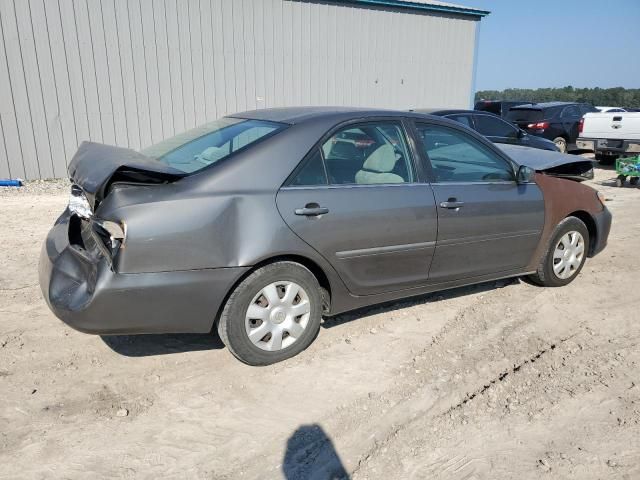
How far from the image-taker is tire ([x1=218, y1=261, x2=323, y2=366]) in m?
3.20

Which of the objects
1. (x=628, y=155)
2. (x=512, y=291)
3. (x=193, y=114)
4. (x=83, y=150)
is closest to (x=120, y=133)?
(x=193, y=114)

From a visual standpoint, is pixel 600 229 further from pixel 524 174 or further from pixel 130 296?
pixel 130 296

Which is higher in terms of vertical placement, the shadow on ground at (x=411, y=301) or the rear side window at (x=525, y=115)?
the rear side window at (x=525, y=115)

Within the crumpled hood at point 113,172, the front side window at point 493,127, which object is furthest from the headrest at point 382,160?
the front side window at point 493,127

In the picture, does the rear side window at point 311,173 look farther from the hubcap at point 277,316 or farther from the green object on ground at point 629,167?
the green object on ground at point 629,167

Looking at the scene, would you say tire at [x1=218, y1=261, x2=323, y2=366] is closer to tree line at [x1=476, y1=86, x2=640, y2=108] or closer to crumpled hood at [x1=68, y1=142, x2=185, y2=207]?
crumpled hood at [x1=68, y1=142, x2=185, y2=207]

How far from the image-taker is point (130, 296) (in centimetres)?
290

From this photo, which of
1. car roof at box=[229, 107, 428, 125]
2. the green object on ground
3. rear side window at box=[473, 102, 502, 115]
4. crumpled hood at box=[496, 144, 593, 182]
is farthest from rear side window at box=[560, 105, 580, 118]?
car roof at box=[229, 107, 428, 125]

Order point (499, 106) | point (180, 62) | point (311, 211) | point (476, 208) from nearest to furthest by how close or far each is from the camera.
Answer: point (311, 211) → point (476, 208) → point (180, 62) → point (499, 106)

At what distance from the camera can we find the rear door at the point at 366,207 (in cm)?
334

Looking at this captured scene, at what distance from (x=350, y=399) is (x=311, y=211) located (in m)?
1.13

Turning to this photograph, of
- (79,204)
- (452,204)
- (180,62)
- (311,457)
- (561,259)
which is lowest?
(311,457)

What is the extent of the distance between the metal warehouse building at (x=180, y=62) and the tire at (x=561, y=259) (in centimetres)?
793

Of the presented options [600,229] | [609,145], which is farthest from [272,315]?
[609,145]
